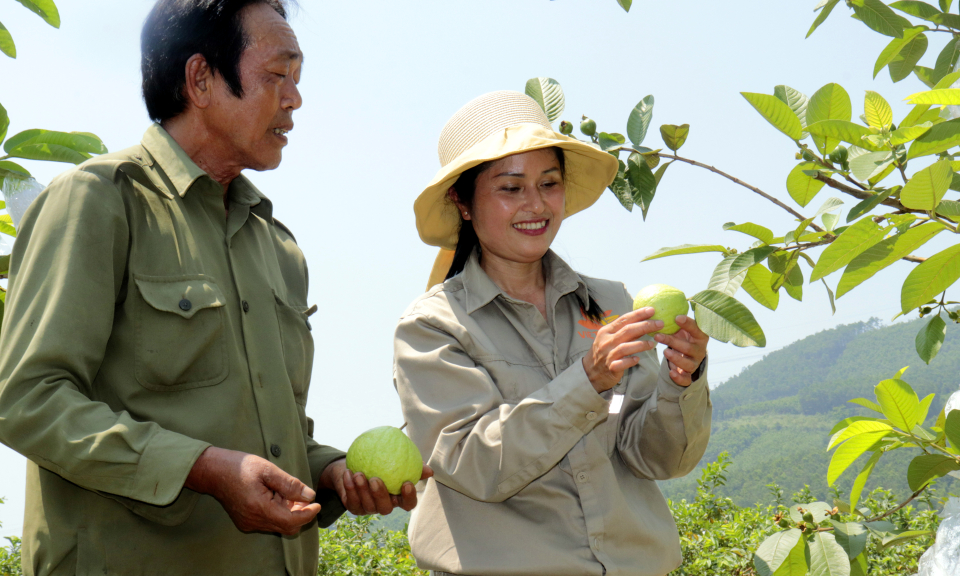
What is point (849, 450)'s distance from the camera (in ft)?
5.80

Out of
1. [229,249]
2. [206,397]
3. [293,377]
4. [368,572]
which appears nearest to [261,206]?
[229,249]

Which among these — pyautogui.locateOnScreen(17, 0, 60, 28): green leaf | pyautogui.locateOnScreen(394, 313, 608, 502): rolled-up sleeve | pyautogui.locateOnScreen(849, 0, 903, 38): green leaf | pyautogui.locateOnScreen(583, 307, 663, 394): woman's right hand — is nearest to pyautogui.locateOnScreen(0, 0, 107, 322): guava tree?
pyautogui.locateOnScreen(17, 0, 60, 28): green leaf

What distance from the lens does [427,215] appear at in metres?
2.20

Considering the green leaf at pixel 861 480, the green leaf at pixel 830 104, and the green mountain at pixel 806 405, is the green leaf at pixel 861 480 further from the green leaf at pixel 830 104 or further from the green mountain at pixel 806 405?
the green mountain at pixel 806 405

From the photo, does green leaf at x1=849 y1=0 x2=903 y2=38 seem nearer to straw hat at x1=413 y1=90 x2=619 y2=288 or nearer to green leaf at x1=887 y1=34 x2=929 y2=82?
green leaf at x1=887 y1=34 x2=929 y2=82

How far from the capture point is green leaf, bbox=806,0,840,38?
5.91ft

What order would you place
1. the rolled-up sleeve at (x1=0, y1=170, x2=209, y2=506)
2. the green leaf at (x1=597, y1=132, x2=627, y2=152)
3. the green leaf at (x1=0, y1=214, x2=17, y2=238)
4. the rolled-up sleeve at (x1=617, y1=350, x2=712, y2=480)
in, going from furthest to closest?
the green leaf at (x1=0, y1=214, x2=17, y2=238) → the green leaf at (x1=597, y1=132, x2=627, y2=152) → the rolled-up sleeve at (x1=617, y1=350, x2=712, y2=480) → the rolled-up sleeve at (x1=0, y1=170, x2=209, y2=506)

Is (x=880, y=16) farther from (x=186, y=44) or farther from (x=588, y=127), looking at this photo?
(x=186, y=44)

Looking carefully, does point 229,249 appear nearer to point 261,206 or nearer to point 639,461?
point 261,206

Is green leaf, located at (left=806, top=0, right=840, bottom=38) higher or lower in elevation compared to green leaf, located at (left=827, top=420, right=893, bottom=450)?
higher

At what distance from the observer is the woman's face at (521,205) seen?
1955 millimetres

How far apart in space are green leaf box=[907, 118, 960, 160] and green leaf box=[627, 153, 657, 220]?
0.74 meters

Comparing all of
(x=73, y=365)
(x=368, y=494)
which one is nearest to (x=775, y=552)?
(x=368, y=494)

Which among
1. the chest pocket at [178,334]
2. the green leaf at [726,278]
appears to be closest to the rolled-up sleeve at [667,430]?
the green leaf at [726,278]
